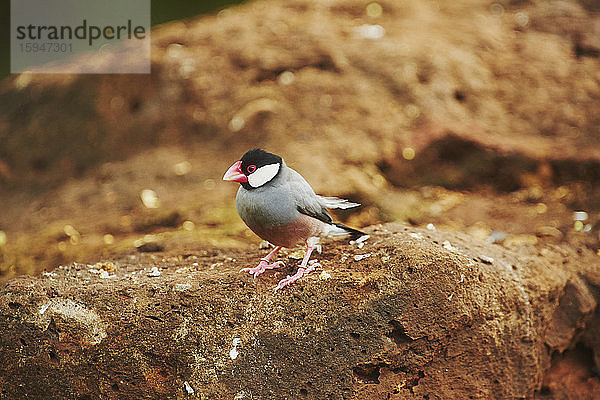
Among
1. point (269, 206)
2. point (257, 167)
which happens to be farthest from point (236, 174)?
point (269, 206)

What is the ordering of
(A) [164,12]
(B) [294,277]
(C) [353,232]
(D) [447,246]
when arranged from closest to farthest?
(B) [294,277]
(D) [447,246]
(C) [353,232]
(A) [164,12]

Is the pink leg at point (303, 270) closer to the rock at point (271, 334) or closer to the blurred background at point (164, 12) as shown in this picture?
the rock at point (271, 334)

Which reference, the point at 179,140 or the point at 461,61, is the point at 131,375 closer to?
the point at 179,140

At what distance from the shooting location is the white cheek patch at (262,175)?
3.20 metres

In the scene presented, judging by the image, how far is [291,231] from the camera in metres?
3.24

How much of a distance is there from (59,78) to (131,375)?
514 centimetres

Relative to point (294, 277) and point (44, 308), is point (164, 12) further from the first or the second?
point (294, 277)

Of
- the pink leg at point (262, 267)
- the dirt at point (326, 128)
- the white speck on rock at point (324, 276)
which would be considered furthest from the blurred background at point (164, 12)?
the white speck on rock at point (324, 276)

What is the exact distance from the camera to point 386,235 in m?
3.65

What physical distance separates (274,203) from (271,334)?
685 mm

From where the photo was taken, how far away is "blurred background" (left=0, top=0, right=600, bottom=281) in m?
5.26

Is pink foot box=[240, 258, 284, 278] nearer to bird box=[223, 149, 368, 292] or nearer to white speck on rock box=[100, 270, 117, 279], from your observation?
bird box=[223, 149, 368, 292]

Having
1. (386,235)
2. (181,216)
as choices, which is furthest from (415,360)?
(181,216)

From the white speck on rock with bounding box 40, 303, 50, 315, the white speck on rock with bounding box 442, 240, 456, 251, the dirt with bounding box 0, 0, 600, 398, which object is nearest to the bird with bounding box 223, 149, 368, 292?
the white speck on rock with bounding box 442, 240, 456, 251
